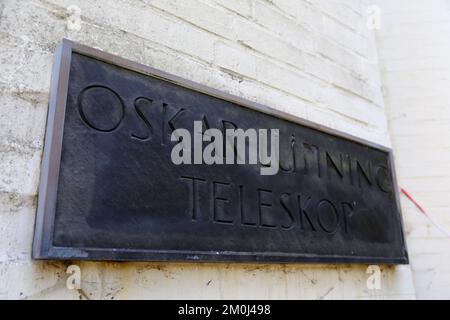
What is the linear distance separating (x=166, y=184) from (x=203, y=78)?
46 centimetres

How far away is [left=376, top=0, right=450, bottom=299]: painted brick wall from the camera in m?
Result: 2.10

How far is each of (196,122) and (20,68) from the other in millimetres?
500

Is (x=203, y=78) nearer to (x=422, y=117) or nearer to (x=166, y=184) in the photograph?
(x=166, y=184)

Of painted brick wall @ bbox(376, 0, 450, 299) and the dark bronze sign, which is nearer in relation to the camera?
the dark bronze sign

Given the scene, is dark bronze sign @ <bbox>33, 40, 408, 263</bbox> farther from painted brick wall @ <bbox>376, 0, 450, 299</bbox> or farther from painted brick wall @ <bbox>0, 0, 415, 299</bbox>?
painted brick wall @ <bbox>376, 0, 450, 299</bbox>

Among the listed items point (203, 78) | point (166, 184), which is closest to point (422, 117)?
point (203, 78)

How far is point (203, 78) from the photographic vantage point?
145 centimetres

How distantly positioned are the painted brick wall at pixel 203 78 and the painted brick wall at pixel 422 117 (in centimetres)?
14

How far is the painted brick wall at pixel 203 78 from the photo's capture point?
996 mm

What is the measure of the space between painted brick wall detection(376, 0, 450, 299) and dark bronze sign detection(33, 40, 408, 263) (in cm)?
60

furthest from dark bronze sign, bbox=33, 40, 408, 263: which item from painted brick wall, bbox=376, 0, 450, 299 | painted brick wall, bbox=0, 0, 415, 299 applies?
painted brick wall, bbox=376, 0, 450, 299

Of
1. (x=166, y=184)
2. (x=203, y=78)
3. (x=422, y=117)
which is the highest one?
(x=422, y=117)

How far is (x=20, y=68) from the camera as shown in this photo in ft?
3.47

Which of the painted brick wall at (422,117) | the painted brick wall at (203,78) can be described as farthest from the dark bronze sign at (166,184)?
the painted brick wall at (422,117)
